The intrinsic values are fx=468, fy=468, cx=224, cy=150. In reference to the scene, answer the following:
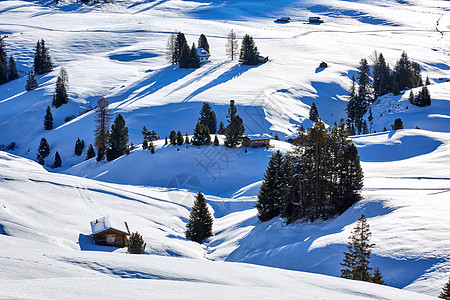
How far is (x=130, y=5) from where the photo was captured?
18225 centimetres

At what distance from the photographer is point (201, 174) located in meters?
53.0

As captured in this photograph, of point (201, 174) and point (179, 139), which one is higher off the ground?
point (179, 139)

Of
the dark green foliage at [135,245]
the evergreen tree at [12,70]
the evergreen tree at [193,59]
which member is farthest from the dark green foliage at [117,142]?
the evergreen tree at [12,70]

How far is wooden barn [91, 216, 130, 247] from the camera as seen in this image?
29844mm

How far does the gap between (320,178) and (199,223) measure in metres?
10.1

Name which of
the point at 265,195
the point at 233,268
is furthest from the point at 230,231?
the point at 233,268

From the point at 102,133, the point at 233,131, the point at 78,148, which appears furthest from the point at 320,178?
the point at 78,148

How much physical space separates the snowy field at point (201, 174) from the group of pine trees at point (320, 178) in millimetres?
1416

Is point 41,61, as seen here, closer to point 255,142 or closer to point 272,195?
point 255,142

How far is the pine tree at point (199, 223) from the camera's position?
119ft

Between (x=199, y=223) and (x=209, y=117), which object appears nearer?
(x=199, y=223)

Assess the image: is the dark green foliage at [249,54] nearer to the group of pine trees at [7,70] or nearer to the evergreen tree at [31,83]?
the evergreen tree at [31,83]

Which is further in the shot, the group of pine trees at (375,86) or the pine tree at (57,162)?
the group of pine trees at (375,86)

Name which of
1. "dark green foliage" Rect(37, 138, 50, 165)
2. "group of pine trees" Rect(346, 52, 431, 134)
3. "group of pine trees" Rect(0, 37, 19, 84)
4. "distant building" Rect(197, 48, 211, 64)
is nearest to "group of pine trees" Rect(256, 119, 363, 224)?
"group of pine trees" Rect(346, 52, 431, 134)
